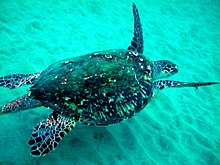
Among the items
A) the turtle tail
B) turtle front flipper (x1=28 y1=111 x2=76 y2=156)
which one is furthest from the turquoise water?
the turtle tail

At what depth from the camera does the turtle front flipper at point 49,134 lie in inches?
87.0

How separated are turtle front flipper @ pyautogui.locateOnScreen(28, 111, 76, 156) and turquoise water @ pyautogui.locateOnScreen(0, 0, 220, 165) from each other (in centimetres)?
38

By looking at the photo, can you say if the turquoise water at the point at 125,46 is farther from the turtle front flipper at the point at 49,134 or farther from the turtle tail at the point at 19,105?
the turtle tail at the point at 19,105

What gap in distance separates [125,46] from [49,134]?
3560 millimetres

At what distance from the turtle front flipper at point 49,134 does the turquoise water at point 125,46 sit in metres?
0.38

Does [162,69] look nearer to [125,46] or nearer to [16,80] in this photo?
[125,46]

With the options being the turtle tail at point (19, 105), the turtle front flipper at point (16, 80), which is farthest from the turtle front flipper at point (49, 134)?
the turtle front flipper at point (16, 80)

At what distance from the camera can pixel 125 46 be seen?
17.6ft

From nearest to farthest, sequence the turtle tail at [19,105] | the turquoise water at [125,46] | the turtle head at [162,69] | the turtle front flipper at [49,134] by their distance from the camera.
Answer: the turtle front flipper at [49,134] < the turtle tail at [19,105] < the turquoise water at [125,46] < the turtle head at [162,69]

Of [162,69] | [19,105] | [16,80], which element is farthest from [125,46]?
[19,105]

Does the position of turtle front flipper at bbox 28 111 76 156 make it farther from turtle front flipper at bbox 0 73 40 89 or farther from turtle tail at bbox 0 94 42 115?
turtle front flipper at bbox 0 73 40 89

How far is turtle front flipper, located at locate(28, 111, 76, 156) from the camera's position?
7.25ft

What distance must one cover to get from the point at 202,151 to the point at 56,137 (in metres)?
2.28

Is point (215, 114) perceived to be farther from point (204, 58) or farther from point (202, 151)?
point (204, 58)
